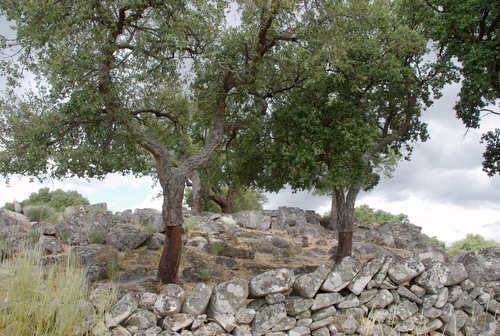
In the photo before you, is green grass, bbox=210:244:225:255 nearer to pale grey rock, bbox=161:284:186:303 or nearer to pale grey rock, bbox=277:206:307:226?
pale grey rock, bbox=161:284:186:303

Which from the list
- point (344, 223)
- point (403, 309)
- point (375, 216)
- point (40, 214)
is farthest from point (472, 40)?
point (375, 216)

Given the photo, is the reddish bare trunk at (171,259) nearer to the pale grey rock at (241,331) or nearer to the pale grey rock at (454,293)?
the pale grey rock at (241,331)

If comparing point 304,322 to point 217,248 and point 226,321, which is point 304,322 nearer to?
point 226,321

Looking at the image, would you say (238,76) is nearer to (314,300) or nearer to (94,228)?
(314,300)

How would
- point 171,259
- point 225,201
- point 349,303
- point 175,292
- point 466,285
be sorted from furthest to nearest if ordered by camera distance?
point 225,201 → point 171,259 → point 466,285 → point 349,303 → point 175,292

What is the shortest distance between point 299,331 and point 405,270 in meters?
2.39

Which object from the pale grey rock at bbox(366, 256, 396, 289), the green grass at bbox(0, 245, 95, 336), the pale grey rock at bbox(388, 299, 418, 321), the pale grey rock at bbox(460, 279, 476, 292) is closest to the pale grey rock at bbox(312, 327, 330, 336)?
the pale grey rock at bbox(366, 256, 396, 289)

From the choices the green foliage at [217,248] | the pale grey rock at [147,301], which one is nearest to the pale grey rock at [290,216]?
the green foliage at [217,248]

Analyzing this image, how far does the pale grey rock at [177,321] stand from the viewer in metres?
6.73

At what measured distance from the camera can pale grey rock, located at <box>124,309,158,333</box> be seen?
6.62 metres

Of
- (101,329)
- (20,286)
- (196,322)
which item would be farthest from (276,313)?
(20,286)

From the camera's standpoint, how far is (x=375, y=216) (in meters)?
30.1

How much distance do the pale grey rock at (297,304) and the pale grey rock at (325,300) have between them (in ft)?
0.33

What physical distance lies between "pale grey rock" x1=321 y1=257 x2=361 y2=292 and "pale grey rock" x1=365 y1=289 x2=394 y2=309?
1.98 feet
